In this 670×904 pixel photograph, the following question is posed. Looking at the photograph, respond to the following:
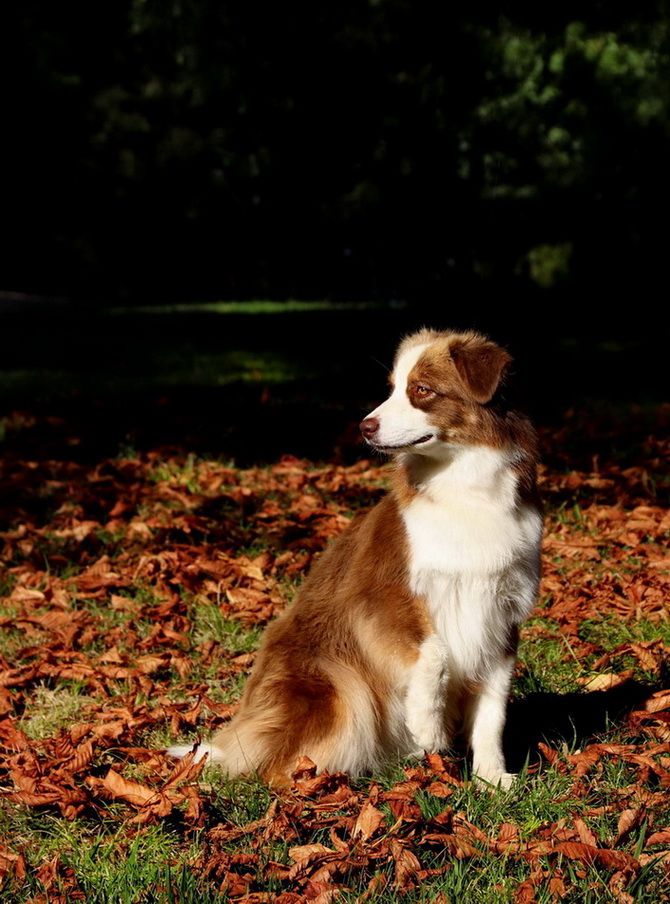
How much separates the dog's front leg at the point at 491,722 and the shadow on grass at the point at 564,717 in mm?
147

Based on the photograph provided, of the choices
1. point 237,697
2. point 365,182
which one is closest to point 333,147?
point 365,182

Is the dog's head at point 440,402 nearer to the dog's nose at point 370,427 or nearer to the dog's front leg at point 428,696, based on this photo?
the dog's nose at point 370,427

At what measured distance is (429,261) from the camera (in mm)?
23297

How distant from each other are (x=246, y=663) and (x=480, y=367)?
2.14 metres

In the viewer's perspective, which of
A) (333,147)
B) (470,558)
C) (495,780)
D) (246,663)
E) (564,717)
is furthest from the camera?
(333,147)

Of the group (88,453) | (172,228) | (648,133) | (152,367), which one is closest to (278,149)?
(648,133)

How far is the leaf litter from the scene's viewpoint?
3.12m

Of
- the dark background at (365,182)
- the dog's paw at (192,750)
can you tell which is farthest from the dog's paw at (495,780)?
the dark background at (365,182)

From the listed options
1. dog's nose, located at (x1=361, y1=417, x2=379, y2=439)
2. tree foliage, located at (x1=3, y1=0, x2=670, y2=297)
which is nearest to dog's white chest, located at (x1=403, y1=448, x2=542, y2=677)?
dog's nose, located at (x1=361, y1=417, x2=379, y2=439)

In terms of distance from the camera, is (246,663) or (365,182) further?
(365,182)

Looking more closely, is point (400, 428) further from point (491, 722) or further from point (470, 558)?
point (491, 722)

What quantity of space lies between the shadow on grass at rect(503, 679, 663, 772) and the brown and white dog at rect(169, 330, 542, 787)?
0.36m

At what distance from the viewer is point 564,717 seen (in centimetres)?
421

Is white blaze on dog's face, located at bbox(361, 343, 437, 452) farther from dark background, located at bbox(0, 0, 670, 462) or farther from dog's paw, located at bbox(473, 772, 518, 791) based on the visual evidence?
dark background, located at bbox(0, 0, 670, 462)
